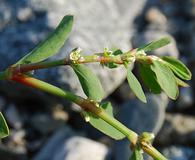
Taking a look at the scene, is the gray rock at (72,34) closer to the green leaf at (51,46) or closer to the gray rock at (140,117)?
the gray rock at (140,117)

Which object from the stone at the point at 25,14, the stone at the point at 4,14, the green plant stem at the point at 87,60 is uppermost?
the green plant stem at the point at 87,60

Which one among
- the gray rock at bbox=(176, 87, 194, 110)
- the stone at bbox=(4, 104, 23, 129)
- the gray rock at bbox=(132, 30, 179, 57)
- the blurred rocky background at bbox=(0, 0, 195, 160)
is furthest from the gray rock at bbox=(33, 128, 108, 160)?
the gray rock at bbox=(132, 30, 179, 57)

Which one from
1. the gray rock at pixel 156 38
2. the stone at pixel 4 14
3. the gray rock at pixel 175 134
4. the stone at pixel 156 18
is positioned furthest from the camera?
the stone at pixel 156 18

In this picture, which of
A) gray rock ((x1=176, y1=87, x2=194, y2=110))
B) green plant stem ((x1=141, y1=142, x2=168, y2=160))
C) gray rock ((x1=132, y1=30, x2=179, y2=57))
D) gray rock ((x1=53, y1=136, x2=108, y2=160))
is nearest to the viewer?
green plant stem ((x1=141, y1=142, x2=168, y2=160))

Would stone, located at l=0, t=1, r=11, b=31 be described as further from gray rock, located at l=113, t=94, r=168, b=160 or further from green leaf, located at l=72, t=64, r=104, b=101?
green leaf, located at l=72, t=64, r=104, b=101

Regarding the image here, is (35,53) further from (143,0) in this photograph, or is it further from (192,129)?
(143,0)

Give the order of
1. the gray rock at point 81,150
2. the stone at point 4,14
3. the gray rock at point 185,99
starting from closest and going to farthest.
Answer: the gray rock at point 81,150 → the stone at point 4,14 → the gray rock at point 185,99

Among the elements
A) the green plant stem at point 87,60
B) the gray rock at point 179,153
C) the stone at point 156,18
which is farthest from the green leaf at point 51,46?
the stone at point 156,18

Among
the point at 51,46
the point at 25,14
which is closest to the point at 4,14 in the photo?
the point at 25,14

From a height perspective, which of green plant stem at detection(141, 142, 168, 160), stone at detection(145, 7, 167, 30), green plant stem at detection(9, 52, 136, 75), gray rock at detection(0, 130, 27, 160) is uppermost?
green plant stem at detection(9, 52, 136, 75)
